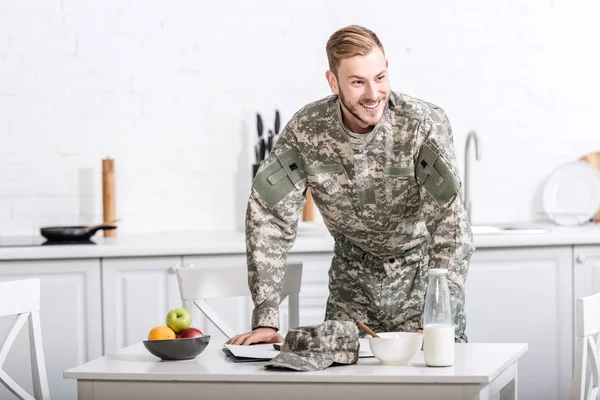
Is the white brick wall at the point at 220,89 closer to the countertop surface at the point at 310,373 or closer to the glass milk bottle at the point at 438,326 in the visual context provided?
the countertop surface at the point at 310,373

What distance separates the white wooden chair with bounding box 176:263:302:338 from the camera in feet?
9.00

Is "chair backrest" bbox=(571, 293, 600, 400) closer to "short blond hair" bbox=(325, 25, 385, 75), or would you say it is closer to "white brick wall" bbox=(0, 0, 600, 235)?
"short blond hair" bbox=(325, 25, 385, 75)

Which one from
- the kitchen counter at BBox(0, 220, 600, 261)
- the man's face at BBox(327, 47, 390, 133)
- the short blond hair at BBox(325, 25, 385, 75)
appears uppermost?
the short blond hair at BBox(325, 25, 385, 75)

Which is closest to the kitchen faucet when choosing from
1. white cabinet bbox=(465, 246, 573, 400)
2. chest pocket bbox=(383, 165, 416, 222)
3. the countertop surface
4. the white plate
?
the white plate

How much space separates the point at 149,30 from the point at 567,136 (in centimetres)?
189

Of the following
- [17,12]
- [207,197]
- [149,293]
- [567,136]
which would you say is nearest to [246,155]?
[207,197]

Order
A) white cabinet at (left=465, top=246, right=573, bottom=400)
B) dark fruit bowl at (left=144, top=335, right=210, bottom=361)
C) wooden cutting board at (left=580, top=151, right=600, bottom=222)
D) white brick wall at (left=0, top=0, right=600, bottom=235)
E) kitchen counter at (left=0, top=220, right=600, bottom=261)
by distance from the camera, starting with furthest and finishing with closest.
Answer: wooden cutting board at (left=580, top=151, right=600, bottom=222) < white brick wall at (left=0, top=0, right=600, bottom=235) < white cabinet at (left=465, top=246, right=573, bottom=400) < kitchen counter at (left=0, top=220, right=600, bottom=261) < dark fruit bowl at (left=144, top=335, right=210, bottom=361)

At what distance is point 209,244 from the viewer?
3488mm

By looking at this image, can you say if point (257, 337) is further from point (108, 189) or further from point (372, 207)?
point (108, 189)

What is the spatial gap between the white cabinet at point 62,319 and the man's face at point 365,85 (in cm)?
149

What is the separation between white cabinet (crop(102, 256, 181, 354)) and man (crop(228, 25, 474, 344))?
3.27 feet

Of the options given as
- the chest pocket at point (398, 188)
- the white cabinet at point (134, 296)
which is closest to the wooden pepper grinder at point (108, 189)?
the white cabinet at point (134, 296)

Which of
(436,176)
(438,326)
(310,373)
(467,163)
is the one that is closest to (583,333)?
(438,326)

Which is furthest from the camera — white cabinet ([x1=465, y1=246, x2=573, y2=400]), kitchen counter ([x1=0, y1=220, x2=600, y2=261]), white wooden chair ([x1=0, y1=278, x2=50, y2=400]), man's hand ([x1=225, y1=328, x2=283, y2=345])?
white cabinet ([x1=465, y1=246, x2=573, y2=400])
